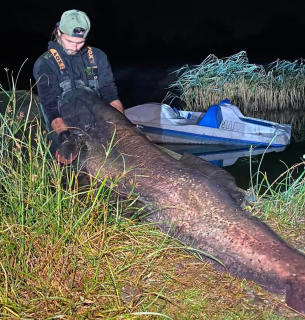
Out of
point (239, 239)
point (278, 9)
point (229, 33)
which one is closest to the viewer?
point (239, 239)

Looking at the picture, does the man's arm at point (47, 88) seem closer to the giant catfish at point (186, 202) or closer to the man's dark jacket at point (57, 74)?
the man's dark jacket at point (57, 74)

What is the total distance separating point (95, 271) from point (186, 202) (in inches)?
26.7

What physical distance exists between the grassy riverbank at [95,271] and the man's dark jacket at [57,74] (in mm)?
955

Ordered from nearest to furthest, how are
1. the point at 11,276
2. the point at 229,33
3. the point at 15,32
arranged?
the point at 11,276, the point at 15,32, the point at 229,33

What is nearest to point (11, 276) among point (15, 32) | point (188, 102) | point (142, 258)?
point (142, 258)

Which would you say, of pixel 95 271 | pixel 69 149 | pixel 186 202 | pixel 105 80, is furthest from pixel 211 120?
pixel 95 271

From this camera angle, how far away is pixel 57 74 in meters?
4.23

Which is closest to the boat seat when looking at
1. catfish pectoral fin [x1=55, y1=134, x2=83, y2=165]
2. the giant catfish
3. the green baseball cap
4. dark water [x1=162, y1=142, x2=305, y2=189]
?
dark water [x1=162, y1=142, x2=305, y2=189]

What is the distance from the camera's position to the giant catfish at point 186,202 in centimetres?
286

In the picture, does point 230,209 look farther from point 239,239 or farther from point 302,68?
point 302,68

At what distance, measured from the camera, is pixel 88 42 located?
4602 millimetres

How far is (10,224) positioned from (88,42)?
2.09 m

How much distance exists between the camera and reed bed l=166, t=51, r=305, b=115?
1081cm

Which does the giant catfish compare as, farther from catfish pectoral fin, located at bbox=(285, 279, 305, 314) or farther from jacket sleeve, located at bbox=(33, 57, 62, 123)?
jacket sleeve, located at bbox=(33, 57, 62, 123)
